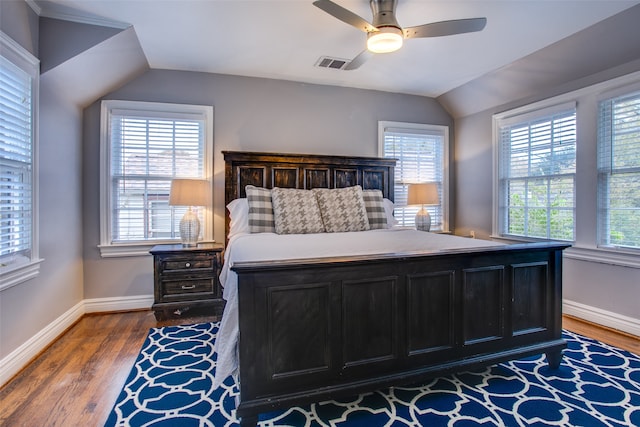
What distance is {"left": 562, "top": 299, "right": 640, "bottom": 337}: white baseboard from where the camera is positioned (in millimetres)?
2765

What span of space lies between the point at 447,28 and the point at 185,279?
3091mm

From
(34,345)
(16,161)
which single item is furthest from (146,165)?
(34,345)

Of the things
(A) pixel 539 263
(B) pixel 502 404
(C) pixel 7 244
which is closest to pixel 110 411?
(C) pixel 7 244

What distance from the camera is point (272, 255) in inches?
74.6

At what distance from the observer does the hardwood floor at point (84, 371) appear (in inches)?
69.0

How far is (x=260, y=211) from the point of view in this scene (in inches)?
128

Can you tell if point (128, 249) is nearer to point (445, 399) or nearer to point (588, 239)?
point (445, 399)

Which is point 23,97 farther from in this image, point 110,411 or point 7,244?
point 110,411

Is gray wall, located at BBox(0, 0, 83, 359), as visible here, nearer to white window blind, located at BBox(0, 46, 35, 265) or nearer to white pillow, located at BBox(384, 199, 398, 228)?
white window blind, located at BBox(0, 46, 35, 265)

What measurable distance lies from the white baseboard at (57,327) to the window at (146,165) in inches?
20.5

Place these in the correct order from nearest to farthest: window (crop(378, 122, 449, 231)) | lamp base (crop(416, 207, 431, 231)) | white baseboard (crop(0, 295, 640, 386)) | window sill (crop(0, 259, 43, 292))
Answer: window sill (crop(0, 259, 43, 292)) < white baseboard (crop(0, 295, 640, 386)) < lamp base (crop(416, 207, 431, 231)) < window (crop(378, 122, 449, 231))

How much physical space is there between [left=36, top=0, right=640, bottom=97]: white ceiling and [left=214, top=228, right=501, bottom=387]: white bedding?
177 cm

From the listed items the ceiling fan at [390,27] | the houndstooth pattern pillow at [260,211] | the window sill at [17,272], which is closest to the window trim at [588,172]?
the ceiling fan at [390,27]

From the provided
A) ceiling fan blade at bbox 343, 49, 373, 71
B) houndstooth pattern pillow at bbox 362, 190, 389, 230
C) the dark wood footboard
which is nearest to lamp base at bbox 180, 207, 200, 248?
houndstooth pattern pillow at bbox 362, 190, 389, 230
